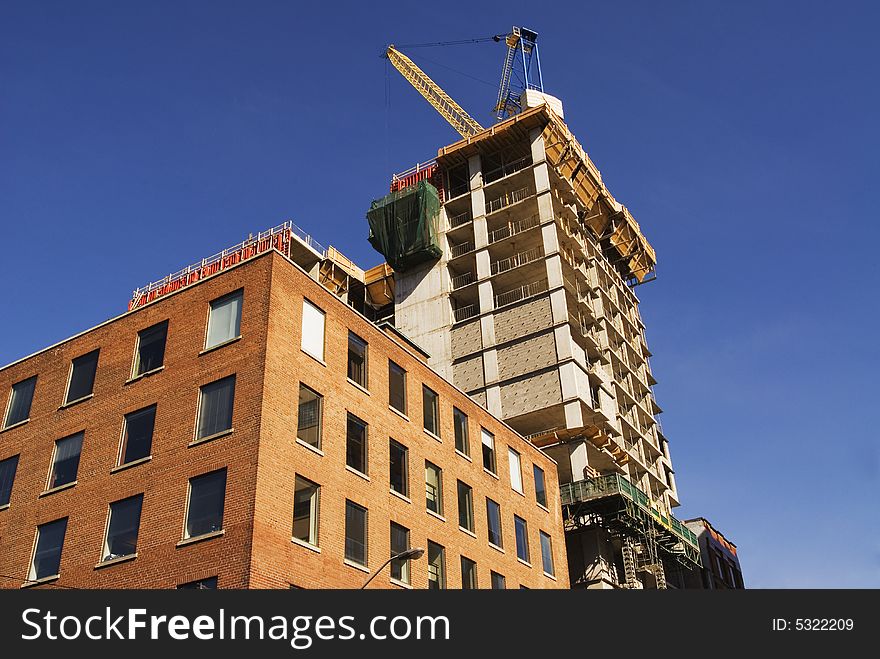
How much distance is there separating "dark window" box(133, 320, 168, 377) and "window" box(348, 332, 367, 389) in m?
7.79

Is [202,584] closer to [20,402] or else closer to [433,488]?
[433,488]

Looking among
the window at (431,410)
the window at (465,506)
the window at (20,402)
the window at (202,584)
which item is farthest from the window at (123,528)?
the window at (465,506)

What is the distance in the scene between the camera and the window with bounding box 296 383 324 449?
36.0 meters

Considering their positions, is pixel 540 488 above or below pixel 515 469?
below

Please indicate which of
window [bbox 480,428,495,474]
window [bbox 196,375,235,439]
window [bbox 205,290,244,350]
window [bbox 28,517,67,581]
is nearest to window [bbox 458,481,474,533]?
window [bbox 480,428,495,474]

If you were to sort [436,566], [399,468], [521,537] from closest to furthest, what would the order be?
[436,566] < [399,468] < [521,537]

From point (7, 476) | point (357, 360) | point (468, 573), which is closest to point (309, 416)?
point (357, 360)

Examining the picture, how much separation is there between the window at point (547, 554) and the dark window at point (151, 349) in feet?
A: 75.3

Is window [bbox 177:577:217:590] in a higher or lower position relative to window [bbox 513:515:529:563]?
lower

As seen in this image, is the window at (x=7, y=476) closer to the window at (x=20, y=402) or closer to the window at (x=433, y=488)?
the window at (x=20, y=402)

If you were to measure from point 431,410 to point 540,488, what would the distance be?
1070 centimetres

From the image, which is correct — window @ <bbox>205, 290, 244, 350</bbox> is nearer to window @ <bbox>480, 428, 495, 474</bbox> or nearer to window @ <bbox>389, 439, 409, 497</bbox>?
window @ <bbox>389, 439, 409, 497</bbox>

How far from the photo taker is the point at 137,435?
37.6m

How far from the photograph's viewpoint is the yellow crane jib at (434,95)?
114938mm
